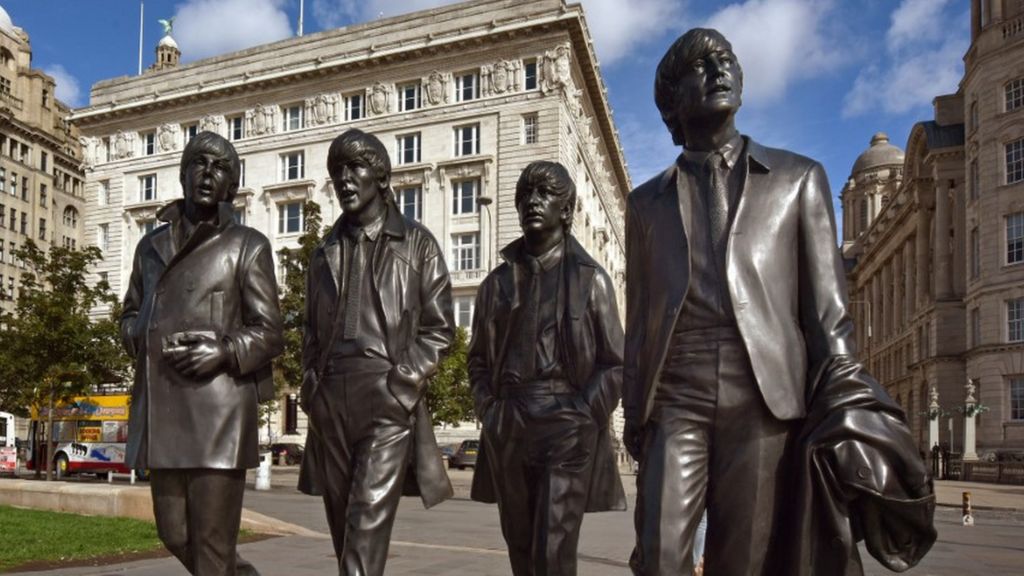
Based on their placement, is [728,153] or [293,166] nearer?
[728,153]

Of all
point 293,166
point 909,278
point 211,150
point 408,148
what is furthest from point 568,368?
point 909,278

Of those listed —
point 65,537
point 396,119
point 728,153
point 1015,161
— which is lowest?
point 65,537

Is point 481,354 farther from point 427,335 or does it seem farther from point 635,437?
point 635,437

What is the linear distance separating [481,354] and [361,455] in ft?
3.49

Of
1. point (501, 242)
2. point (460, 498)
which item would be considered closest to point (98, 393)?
point (460, 498)

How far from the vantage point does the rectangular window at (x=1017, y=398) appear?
48062 mm

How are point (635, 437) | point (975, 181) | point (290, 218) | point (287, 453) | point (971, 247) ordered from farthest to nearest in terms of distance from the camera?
point (290, 218) < point (971, 247) < point (975, 181) < point (287, 453) < point (635, 437)

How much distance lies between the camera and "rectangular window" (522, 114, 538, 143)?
52.1m

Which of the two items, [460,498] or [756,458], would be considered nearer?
[756,458]

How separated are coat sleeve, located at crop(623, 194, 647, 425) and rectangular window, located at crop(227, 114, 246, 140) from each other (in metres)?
59.7

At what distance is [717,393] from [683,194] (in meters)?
0.86

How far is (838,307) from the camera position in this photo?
12.4 feet

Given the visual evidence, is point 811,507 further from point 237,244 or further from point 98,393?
point 98,393

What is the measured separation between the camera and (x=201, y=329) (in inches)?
198
